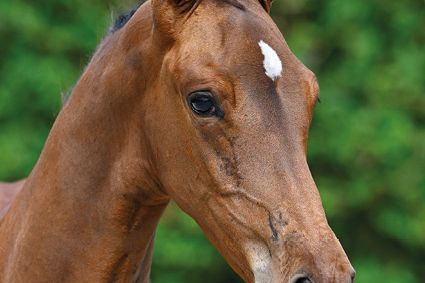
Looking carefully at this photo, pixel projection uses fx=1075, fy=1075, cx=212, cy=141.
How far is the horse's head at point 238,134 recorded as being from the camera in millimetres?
2812

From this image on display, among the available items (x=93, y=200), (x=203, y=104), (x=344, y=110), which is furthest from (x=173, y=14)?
(x=344, y=110)

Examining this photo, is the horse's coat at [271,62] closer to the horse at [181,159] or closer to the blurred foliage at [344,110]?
the horse at [181,159]

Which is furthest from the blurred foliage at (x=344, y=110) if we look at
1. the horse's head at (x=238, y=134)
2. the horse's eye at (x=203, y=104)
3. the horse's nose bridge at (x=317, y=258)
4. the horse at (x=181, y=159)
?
the horse's nose bridge at (x=317, y=258)

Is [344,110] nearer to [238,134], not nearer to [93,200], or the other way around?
[93,200]

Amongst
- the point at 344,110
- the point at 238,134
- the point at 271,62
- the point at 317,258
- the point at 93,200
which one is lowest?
the point at 344,110

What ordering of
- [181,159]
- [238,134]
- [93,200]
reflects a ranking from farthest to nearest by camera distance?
[93,200], [181,159], [238,134]

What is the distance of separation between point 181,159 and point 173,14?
42 centimetres

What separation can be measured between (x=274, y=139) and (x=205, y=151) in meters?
0.21

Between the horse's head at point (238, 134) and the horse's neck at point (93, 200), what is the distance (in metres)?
0.12

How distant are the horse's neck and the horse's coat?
475mm

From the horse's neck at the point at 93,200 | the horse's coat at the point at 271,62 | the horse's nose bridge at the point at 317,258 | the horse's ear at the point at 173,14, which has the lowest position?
the horse's neck at the point at 93,200

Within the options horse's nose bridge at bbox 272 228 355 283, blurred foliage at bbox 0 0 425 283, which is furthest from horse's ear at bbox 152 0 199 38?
blurred foliage at bbox 0 0 425 283

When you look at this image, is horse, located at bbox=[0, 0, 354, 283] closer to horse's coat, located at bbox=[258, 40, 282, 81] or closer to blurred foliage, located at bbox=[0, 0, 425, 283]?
horse's coat, located at bbox=[258, 40, 282, 81]

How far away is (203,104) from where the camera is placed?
2.94 metres
